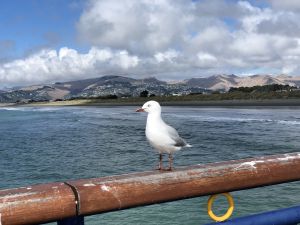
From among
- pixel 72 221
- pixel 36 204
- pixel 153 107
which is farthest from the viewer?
pixel 153 107

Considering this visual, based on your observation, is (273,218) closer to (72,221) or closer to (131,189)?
(131,189)

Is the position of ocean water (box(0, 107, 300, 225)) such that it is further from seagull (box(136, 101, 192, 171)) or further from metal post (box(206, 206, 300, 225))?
metal post (box(206, 206, 300, 225))

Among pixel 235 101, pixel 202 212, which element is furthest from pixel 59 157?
pixel 235 101

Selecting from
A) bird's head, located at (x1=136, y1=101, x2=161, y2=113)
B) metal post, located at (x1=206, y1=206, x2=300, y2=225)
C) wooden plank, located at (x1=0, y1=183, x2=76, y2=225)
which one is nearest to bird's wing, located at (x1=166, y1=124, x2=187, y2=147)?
bird's head, located at (x1=136, y1=101, x2=161, y2=113)

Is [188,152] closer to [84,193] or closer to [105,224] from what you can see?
[105,224]

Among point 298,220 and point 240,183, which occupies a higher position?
point 240,183

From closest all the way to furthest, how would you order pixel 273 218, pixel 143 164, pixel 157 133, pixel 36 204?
pixel 36 204
pixel 273 218
pixel 157 133
pixel 143 164

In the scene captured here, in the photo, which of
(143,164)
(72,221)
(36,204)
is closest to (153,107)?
(72,221)

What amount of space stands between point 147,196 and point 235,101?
125 meters

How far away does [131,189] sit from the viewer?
2.64 meters

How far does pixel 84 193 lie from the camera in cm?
252

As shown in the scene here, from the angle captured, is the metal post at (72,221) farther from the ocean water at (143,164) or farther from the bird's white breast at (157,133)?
the ocean water at (143,164)

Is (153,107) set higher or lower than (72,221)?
higher

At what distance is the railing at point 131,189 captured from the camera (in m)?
2.36
